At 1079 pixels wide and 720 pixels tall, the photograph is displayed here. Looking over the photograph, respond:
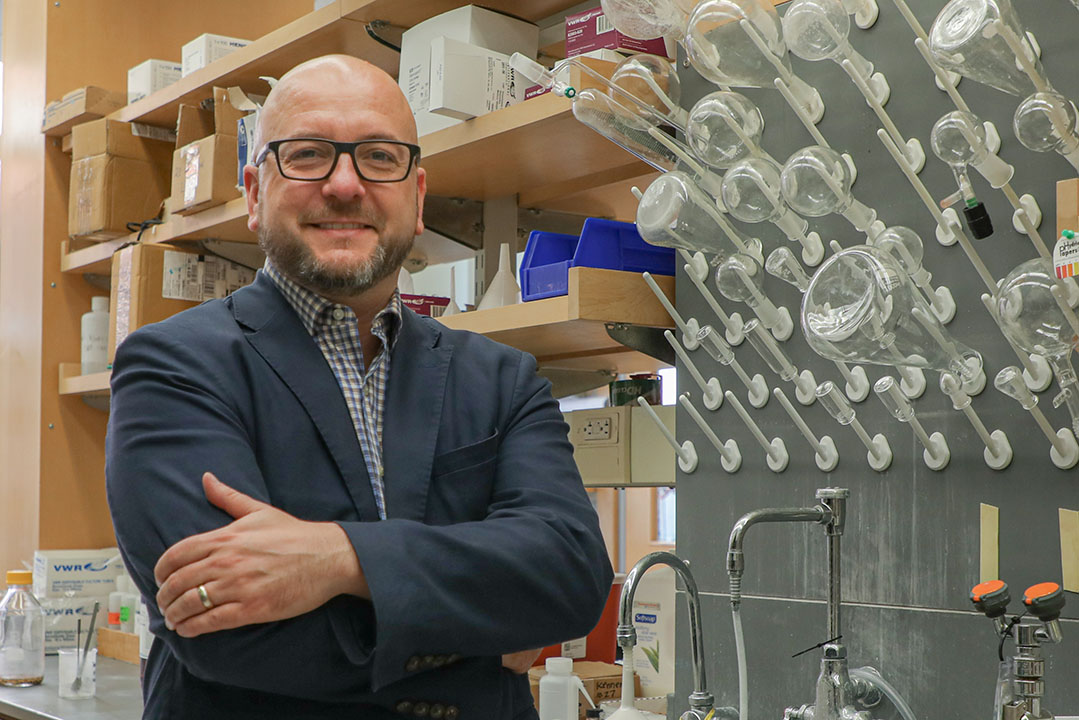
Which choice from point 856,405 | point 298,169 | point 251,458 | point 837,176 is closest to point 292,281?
point 298,169

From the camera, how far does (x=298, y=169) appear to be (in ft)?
4.54

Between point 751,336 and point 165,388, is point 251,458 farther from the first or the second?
point 751,336

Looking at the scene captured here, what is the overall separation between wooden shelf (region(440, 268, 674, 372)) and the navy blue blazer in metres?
0.54

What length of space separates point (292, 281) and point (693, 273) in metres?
0.81

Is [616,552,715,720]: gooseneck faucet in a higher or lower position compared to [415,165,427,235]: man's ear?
lower

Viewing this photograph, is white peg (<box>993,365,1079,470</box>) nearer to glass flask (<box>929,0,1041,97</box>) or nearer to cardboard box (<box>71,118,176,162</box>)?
glass flask (<box>929,0,1041,97</box>)

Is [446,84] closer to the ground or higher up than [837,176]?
higher up

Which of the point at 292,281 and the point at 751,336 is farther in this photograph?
the point at 751,336

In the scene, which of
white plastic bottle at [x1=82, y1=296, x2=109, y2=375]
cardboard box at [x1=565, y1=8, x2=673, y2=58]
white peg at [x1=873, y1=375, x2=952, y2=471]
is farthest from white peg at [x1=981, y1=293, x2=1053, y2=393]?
white plastic bottle at [x1=82, y1=296, x2=109, y2=375]

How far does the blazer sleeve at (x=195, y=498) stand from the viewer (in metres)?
1.13

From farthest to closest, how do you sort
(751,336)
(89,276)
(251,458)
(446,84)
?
(89,276) < (446,84) < (751,336) < (251,458)

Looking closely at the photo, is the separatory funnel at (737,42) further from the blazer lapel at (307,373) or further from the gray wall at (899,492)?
the blazer lapel at (307,373)

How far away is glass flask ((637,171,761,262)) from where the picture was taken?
1.78 metres

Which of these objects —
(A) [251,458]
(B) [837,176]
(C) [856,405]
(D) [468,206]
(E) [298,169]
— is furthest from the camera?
(D) [468,206]
